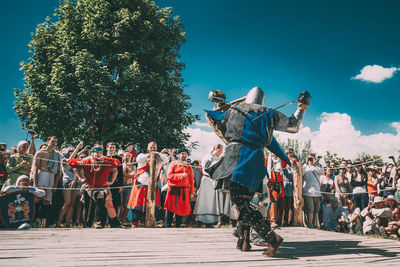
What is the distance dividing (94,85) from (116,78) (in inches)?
54.0

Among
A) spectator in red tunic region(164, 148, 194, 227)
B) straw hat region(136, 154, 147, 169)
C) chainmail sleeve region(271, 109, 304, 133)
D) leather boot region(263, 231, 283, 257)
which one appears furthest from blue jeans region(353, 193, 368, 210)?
leather boot region(263, 231, 283, 257)

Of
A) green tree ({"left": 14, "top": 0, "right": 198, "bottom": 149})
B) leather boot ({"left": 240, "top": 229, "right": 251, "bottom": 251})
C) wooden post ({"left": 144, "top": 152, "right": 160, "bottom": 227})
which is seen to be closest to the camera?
leather boot ({"left": 240, "top": 229, "right": 251, "bottom": 251})

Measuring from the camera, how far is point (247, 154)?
9.66ft

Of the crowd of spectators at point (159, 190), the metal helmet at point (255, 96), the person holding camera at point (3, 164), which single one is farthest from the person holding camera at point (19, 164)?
the metal helmet at point (255, 96)

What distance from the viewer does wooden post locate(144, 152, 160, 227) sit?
514cm

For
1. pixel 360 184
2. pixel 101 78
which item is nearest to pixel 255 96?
pixel 360 184

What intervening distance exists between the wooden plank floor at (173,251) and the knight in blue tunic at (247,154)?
1.14 ft

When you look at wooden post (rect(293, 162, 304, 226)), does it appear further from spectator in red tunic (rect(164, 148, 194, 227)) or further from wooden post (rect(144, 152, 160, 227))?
wooden post (rect(144, 152, 160, 227))

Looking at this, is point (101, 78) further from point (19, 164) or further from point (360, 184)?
point (360, 184)

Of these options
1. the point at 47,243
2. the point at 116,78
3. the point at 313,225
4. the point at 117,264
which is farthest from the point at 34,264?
the point at 116,78

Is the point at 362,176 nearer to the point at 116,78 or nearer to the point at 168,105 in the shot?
the point at 168,105

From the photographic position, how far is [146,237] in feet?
12.1

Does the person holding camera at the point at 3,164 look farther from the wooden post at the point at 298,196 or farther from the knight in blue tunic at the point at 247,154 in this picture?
the wooden post at the point at 298,196

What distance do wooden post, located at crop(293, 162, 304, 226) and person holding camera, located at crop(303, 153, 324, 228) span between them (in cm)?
72
